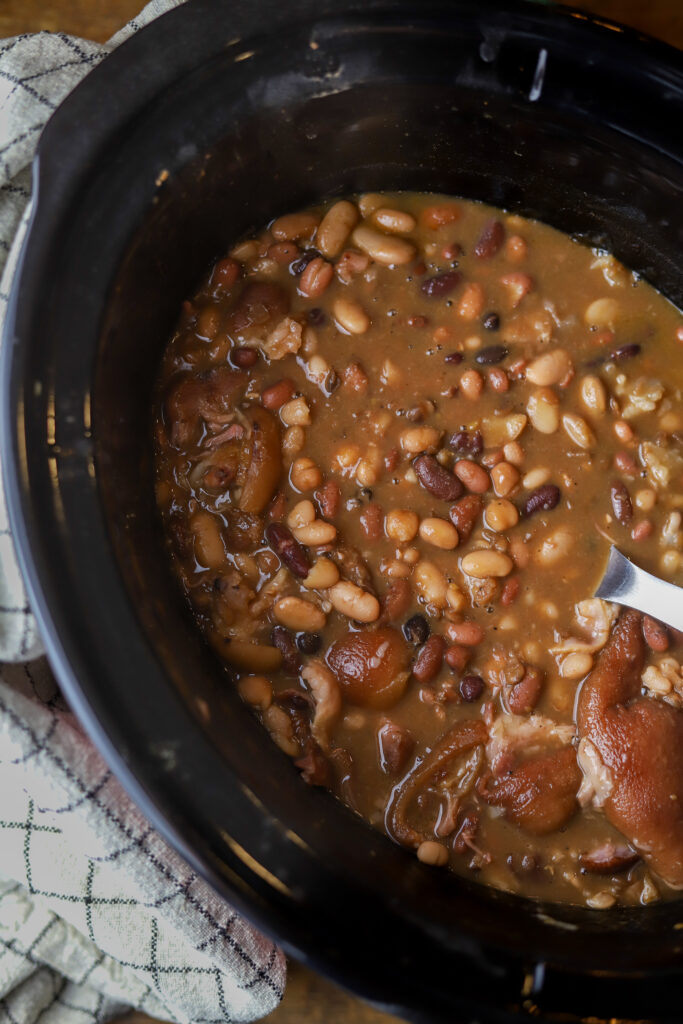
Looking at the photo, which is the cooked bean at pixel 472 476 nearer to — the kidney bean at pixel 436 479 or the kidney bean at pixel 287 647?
the kidney bean at pixel 436 479

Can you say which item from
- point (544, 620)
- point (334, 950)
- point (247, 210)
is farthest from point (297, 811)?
point (247, 210)

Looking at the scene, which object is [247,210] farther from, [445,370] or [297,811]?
[297,811]

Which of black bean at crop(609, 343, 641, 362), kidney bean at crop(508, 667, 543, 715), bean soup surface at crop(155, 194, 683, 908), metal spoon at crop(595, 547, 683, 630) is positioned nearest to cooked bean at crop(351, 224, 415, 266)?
bean soup surface at crop(155, 194, 683, 908)

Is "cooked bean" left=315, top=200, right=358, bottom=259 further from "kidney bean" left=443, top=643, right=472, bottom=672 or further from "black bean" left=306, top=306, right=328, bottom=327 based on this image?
"kidney bean" left=443, top=643, right=472, bottom=672

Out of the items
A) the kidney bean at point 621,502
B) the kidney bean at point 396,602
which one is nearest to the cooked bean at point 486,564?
the kidney bean at point 396,602

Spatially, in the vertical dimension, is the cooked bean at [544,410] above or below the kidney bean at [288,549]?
above

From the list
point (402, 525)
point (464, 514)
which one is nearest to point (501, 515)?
point (464, 514)

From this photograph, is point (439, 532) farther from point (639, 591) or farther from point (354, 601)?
point (639, 591)
